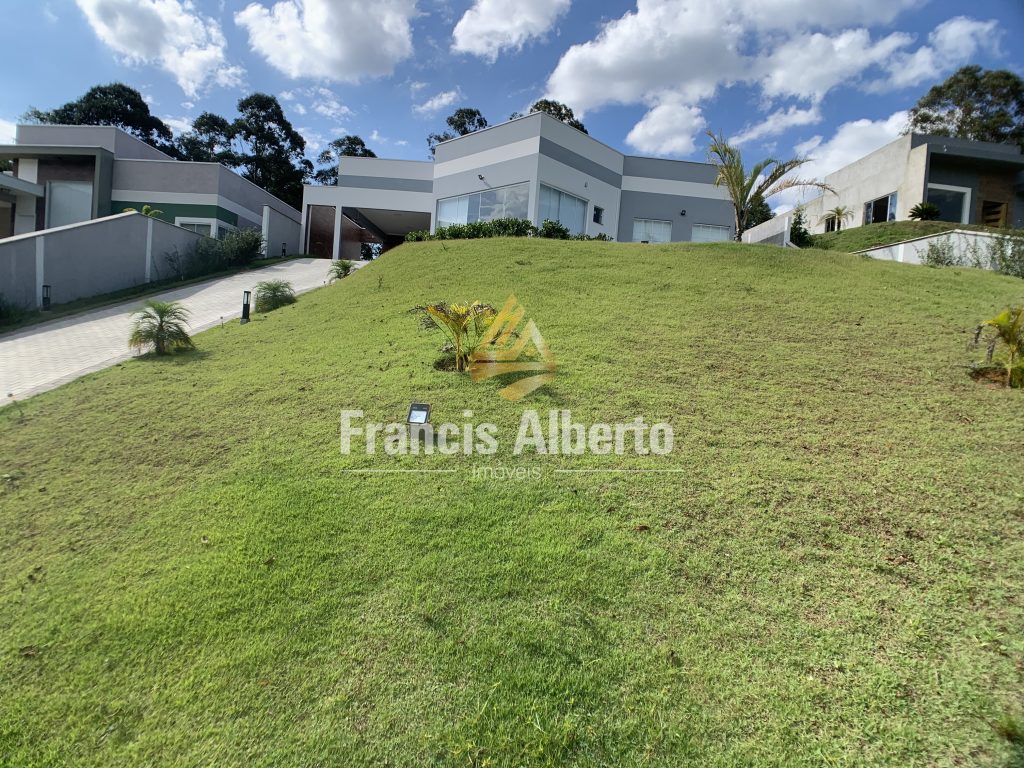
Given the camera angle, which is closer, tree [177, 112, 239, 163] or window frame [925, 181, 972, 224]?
window frame [925, 181, 972, 224]

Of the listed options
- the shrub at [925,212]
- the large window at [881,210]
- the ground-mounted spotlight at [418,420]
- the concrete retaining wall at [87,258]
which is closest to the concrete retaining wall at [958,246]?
the shrub at [925,212]

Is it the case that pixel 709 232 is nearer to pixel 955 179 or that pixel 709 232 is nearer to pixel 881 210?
pixel 881 210

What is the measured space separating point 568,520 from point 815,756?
181 centimetres

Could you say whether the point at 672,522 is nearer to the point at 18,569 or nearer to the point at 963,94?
the point at 18,569

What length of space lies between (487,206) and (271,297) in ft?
35.1

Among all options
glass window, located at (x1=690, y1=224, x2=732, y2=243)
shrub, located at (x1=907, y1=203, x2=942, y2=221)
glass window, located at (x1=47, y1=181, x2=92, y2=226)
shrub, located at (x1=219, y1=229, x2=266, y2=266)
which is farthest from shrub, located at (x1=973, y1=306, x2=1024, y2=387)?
glass window, located at (x1=47, y1=181, x2=92, y2=226)

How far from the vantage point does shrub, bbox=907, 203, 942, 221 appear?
21.3m

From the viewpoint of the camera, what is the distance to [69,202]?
934 inches

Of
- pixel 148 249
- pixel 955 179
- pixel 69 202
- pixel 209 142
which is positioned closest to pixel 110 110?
pixel 209 142

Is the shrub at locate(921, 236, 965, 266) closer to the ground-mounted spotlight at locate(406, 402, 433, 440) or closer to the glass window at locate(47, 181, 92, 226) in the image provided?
the ground-mounted spotlight at locate(406, 402, 433, 440)

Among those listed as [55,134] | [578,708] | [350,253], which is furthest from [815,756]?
[55,134]

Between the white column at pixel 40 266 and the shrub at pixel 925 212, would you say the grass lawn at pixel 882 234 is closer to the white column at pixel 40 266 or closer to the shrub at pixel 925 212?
the shrub at pixel 925 212

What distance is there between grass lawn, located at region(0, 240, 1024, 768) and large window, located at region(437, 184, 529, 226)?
14.5 metres

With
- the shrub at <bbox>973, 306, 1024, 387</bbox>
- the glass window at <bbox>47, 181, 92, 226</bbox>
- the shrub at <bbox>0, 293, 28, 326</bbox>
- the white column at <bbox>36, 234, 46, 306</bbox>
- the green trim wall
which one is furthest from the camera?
the green trim wall
